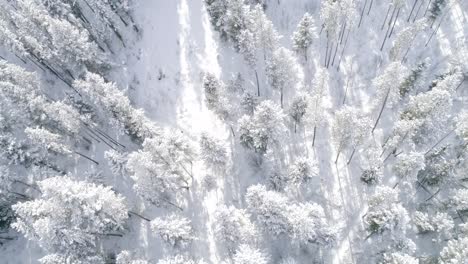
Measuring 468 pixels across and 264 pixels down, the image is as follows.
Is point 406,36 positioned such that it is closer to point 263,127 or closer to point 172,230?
point 263,127

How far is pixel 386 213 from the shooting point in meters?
39.9

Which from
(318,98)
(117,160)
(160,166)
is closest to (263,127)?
(318,98)

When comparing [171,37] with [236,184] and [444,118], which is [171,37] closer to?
[236,184]

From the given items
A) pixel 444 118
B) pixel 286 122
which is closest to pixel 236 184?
pixel 286 122

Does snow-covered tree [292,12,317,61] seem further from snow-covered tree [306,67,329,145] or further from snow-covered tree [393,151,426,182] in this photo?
snow-covered tree [393,151,426,182]

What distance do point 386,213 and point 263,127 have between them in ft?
53.2

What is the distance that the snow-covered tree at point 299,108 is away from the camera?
1928 inches

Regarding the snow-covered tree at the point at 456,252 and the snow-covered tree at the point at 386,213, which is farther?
the snow-covered tree at the point at 386,213

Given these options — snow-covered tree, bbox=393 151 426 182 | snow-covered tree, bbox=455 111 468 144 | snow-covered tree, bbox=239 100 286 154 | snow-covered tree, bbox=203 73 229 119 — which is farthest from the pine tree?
snow-covered tree, bbox=455 111 468 144

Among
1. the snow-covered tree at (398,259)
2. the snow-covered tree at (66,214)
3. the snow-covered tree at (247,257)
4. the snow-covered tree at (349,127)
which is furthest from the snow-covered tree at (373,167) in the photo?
the snow-covered tree at (66,214)

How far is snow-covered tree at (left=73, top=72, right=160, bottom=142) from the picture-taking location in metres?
47.2

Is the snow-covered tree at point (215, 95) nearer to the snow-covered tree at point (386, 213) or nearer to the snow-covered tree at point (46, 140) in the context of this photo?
the snow-covered tree at point (46, 140)

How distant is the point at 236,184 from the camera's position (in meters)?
50.9

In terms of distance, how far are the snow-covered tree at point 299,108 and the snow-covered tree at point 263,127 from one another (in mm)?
4216
